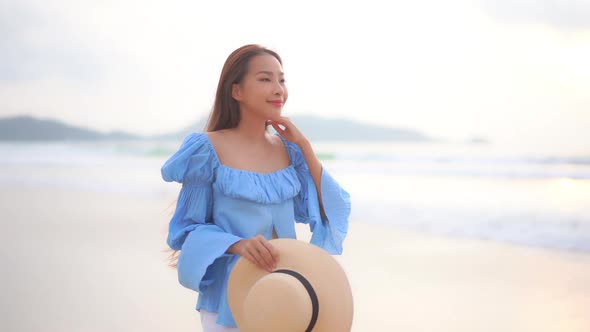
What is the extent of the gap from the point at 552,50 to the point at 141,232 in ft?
31.4

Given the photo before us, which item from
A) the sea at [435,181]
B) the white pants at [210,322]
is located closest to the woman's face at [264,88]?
the white pants at [210,322]

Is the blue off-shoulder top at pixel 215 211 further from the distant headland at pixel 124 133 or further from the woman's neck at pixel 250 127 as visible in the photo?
the distant headland at pixel 124 133

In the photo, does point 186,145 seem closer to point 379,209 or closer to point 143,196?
point 379,209

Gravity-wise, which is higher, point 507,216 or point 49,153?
point 507,216

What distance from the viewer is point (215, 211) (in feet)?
6.11

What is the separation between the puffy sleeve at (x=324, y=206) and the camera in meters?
1.96

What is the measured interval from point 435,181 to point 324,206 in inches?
332

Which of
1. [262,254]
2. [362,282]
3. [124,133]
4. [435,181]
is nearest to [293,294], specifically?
[262,254]

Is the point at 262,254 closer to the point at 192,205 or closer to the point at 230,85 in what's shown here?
the point at 192,205

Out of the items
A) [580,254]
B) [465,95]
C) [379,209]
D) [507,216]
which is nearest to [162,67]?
[465,95]

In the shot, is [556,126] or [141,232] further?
[556,126]

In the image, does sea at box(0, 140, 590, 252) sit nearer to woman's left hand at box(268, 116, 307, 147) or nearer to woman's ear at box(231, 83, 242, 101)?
woman's left hand at box(268, 116, 307, 147)

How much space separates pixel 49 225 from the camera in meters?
6.65

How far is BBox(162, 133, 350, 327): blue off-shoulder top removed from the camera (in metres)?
1.77
